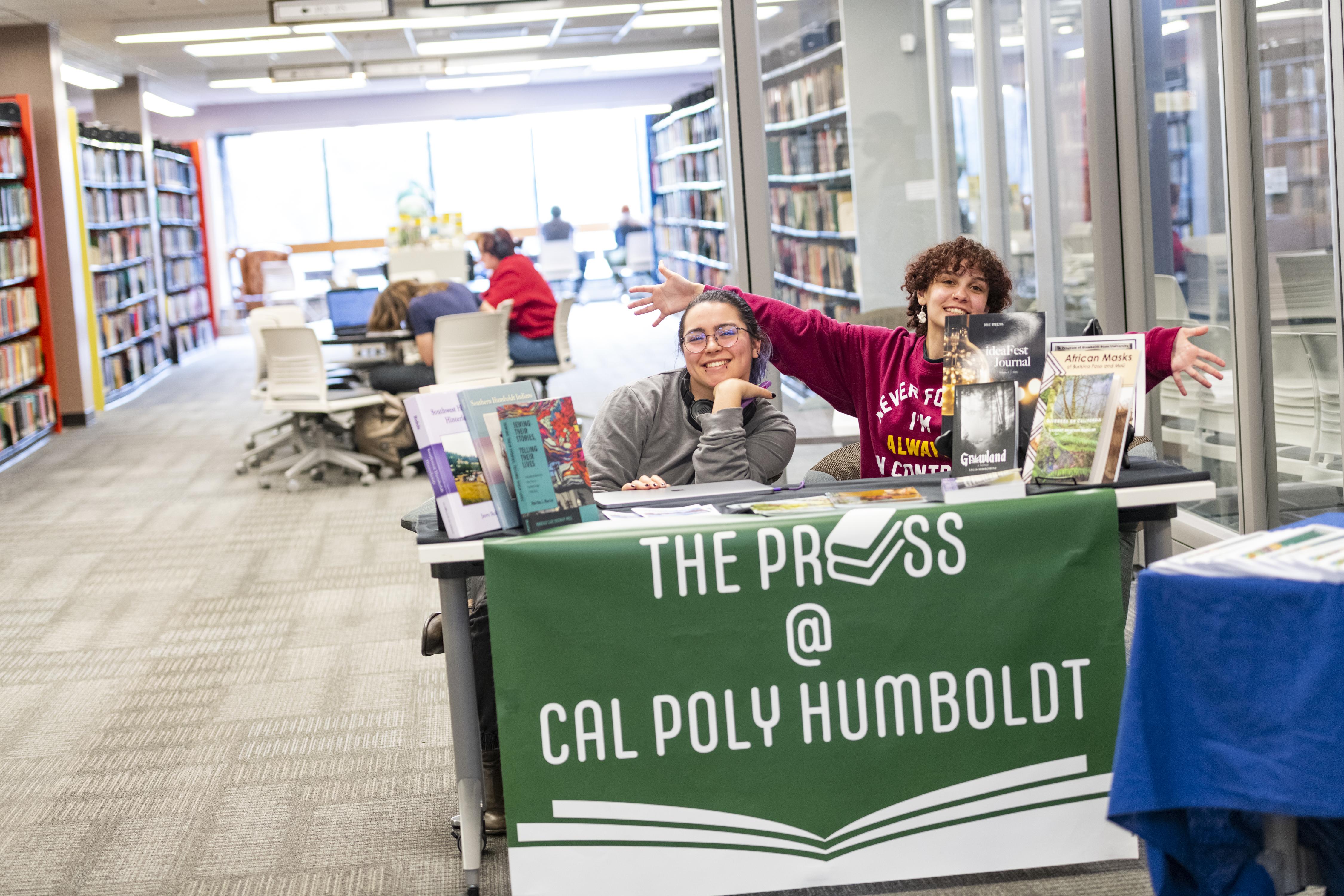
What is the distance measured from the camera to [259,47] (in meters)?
11.3

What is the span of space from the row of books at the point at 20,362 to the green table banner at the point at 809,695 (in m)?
7.27

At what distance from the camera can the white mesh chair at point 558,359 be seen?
24.6 feet

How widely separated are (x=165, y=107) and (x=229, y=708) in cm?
1393

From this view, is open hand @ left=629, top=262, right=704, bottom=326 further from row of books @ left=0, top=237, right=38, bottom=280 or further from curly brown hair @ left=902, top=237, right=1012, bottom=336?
row of books @ left=0, top=237, right=38, bottom=280

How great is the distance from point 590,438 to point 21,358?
7.04m

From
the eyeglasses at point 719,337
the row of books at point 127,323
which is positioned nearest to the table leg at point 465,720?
the eyeglasses at point 719,337

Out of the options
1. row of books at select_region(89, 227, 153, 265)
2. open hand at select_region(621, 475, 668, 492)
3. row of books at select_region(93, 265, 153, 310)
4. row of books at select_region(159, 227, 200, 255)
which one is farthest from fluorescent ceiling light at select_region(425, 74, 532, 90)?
open hand at select_region(621, 475, 668, 492)

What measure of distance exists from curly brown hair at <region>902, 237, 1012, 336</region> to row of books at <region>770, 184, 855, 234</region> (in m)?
1.59

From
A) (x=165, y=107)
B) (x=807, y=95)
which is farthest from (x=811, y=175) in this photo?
(x=165, y=107)

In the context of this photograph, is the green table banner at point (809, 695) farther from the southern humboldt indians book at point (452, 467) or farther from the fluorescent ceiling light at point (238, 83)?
the fluorescent ceiling light at point (238, 83)

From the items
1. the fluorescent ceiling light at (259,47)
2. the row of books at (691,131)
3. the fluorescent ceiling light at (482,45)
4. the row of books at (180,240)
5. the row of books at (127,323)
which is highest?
the fluorescent ceiling light at (482,45)

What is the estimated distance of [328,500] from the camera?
6230 millimetres

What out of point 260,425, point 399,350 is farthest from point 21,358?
point 399,350

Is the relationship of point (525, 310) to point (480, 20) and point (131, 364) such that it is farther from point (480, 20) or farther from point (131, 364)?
point (131, 364)
